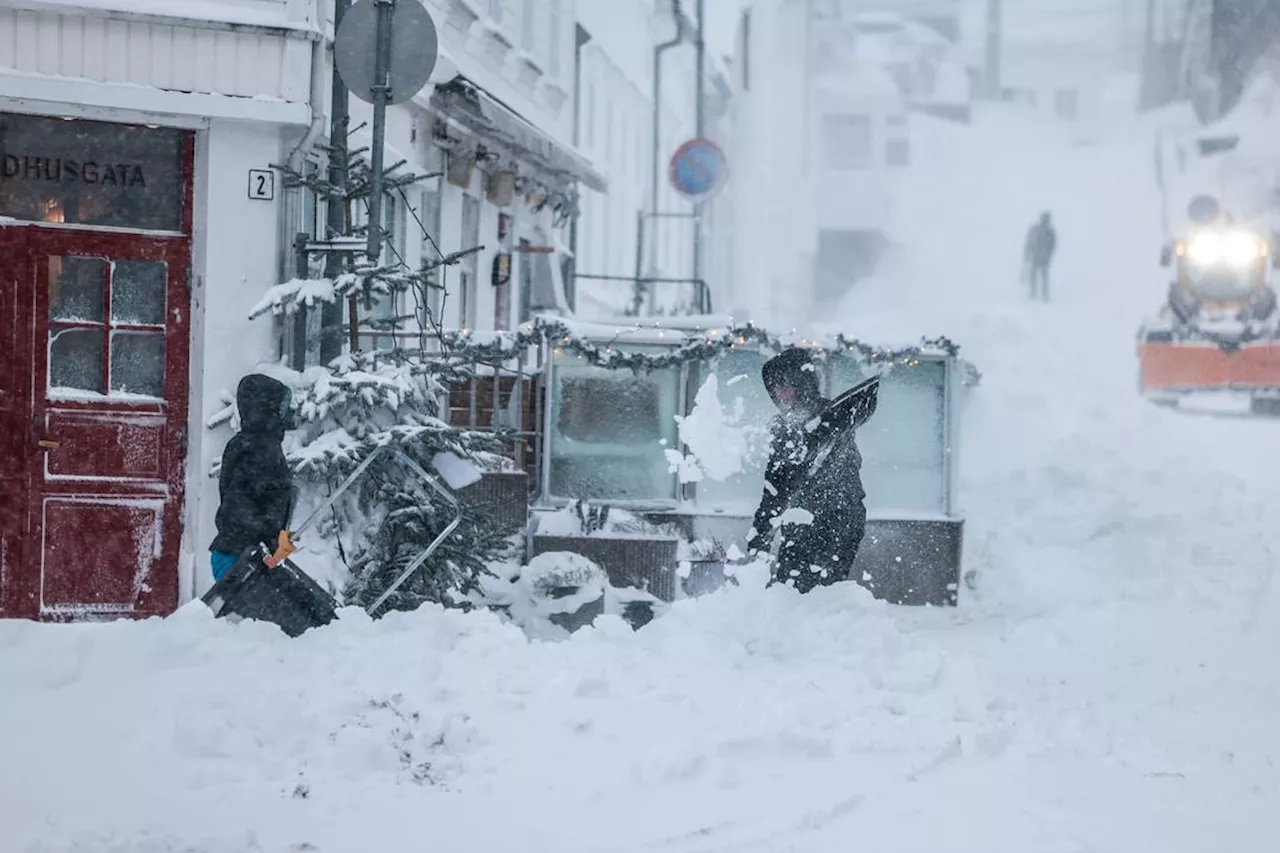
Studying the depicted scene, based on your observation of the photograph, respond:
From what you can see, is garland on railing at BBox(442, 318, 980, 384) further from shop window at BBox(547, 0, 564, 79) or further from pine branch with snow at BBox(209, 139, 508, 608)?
shop window at BBox(547, 0, 564, 79)

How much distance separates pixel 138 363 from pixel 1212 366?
1827 cm

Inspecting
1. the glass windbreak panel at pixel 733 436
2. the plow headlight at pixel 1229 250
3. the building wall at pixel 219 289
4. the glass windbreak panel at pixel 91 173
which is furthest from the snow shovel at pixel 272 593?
the plow headlight at pixel 1229 250

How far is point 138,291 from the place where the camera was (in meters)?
10.2

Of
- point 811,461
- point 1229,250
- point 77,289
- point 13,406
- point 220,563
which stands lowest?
point 220,563

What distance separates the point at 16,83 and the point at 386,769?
555 cm

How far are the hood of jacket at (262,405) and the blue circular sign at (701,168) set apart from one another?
11.7 m

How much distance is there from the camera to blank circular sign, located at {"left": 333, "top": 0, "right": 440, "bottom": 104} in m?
9.15

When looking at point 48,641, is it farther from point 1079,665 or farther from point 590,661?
point 1079,665

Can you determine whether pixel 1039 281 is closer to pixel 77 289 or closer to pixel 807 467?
pixel 807 467

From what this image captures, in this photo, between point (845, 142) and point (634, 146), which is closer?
point (634, 146)

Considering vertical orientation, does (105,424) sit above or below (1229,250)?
below

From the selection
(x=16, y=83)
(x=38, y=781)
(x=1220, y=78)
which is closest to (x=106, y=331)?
(x=16, y=83)

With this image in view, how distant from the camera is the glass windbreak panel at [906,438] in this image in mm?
12719

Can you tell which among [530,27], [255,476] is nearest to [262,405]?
[255,476]
